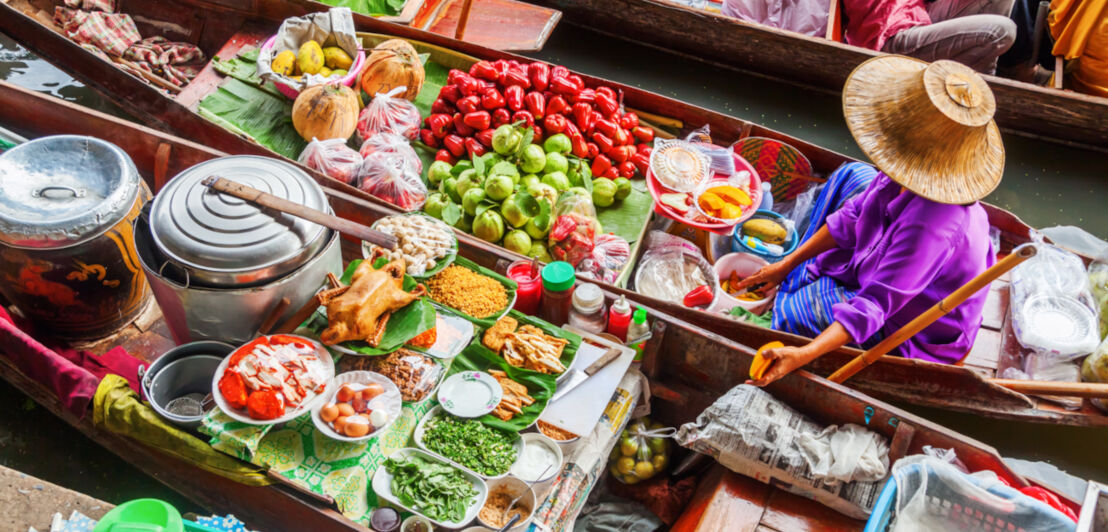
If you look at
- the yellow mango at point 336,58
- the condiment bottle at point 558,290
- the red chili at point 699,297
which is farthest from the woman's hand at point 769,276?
the yellow mango at point 336,58

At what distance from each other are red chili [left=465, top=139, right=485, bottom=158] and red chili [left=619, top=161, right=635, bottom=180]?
80 centimetres

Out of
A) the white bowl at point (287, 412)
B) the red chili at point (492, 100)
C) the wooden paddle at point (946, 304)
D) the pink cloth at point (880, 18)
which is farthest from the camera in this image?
the pink cloth at point (880, 18)

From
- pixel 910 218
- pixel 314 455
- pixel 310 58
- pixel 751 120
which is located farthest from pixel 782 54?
pixel 314 455

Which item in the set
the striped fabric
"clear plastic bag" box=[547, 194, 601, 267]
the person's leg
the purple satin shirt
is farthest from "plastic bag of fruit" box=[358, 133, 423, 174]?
the person's leg

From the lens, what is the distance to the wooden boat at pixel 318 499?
2.40m

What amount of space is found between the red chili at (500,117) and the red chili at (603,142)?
0.51 metres

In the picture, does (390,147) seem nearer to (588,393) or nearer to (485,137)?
(485,137)

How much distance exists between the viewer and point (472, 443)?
7.88 feet

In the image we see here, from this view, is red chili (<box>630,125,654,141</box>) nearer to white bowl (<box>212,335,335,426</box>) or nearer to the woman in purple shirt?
the woman in purple shirt

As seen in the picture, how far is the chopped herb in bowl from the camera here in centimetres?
235

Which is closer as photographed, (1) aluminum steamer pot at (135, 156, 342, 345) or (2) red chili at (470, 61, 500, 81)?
(1) aluminum steamer pot at (135, 156, 342, 345)

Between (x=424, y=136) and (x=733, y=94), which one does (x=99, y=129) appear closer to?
(x=424, y=136)

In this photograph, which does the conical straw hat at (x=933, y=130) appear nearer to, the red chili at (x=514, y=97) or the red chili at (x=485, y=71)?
the red chili at (x=514, y=97)

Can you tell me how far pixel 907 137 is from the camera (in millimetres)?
2377
